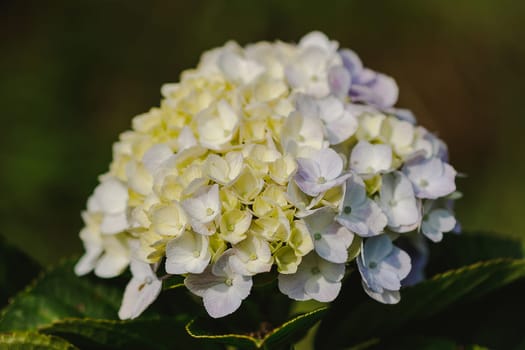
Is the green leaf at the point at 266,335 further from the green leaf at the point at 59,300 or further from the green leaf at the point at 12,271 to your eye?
the green leaf at the point at 12,271

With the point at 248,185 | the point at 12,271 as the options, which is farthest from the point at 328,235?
the point at 12,271

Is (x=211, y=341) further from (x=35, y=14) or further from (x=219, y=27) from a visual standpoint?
(x=35, y=14)

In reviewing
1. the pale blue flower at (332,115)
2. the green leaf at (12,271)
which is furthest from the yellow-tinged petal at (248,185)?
the green leaf at (12,271)

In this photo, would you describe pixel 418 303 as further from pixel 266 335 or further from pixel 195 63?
pixel 195 63

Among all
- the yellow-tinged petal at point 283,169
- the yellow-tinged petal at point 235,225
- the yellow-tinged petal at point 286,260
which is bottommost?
the yellow-tinged petal at point 286,260

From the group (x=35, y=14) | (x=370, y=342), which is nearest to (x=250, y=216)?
(x=370, y=342)

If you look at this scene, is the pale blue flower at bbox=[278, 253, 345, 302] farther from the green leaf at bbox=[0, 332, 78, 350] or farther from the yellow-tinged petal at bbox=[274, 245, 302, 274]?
the green leaf at bbox=[0, 332, 78, 350]
